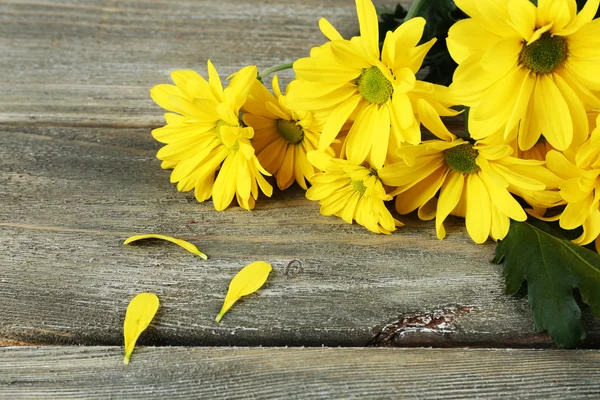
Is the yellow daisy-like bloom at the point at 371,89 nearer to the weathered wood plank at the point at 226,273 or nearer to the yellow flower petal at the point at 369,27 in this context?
the yellow flower petal at the point at 369,27

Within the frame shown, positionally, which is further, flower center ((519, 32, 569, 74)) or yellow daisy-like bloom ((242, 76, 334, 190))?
yellow daisy-like bloom ((242, 76, 334, 190))

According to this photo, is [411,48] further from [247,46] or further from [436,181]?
[247,46]

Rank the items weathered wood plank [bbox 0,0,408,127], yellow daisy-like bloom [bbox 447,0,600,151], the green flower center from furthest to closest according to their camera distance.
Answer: weathered wood plank [bbox 0,0,408,127] < the green flower center < yellow daisy-like bloom [bbox 447,0,600,151]

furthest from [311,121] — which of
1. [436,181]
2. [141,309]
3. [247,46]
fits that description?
[247,46]

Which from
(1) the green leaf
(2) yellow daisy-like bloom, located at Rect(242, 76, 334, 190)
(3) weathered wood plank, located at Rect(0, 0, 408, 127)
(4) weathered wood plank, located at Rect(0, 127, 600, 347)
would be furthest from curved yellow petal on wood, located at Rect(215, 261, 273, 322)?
(3) weathered wood plank, located at Rect(0, 0, 408, 127)

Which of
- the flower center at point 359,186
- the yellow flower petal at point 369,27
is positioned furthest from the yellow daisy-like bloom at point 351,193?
the yellow flower petal at point 369,27

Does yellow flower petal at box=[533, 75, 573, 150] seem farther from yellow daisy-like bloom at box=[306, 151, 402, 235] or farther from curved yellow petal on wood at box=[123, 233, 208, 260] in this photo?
curved yellow petal on wood at box=[123, 233, 208, 260]

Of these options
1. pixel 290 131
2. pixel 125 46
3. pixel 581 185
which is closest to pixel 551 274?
pixel 581 185
